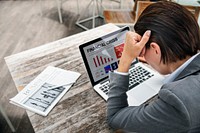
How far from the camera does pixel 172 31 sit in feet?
2.10

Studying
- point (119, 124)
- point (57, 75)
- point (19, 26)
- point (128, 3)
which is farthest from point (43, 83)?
point (128, 3)

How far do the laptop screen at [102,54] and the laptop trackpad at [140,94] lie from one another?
0.55ft

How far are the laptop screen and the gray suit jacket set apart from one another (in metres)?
0.24

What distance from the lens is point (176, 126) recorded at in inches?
22.8

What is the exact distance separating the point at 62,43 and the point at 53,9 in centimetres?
279

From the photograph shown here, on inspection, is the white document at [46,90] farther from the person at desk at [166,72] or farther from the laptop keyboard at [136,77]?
the person at desk at [166,72]

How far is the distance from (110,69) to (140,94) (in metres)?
0.21

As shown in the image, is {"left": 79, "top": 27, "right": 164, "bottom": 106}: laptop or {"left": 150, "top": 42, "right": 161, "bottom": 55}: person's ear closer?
{"left": 150, "top": 42, "right": 161, "bottom": 55}: person's ear

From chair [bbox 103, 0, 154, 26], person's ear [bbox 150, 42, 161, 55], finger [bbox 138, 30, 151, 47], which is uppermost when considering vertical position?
finger [bbox 138, 30, 151, 47]

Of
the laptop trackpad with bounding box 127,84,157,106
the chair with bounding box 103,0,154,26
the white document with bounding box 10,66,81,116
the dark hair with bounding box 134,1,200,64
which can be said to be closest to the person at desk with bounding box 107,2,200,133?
the dark hair with bounding box 134,1,200,64

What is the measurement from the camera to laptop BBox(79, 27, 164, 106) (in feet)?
3.01

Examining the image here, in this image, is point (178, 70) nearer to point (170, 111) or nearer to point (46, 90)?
point (170, 111)

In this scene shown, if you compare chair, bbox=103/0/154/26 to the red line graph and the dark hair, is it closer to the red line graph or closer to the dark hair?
the red line graph

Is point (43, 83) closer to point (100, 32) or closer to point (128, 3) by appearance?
point (100, 32)
